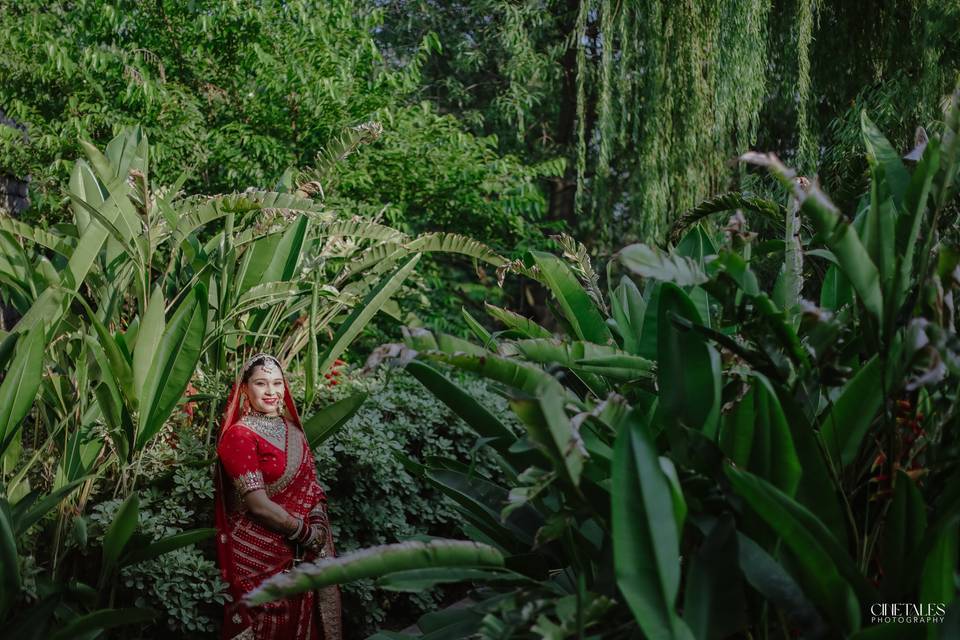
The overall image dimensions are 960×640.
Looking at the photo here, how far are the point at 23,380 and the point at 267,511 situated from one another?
1.04 metres

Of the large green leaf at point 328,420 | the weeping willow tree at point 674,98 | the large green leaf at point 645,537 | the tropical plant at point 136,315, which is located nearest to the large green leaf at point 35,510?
the tropical plant at point 136,315

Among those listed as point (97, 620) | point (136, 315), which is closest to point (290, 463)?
point (97, 620)

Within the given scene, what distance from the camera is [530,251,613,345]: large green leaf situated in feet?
9.35

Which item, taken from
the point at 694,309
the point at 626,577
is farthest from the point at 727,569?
the point at 694,309

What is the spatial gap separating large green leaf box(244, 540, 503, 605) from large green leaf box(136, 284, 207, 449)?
187 centimetres

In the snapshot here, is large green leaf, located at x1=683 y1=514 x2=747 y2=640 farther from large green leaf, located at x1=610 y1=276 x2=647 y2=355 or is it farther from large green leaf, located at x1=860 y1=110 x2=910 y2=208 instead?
large green leaf, located at x1=610 y1=276 x2=647 y2=355

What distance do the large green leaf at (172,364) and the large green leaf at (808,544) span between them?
7.98 feet

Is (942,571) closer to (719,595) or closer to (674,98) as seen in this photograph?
(719,595)

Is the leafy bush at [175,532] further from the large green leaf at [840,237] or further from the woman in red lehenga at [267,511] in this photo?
the large green leaf at [840,237]

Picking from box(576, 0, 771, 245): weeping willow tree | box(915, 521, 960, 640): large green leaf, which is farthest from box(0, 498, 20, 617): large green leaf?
box(576, 0, 771, 245): weeping willow tree

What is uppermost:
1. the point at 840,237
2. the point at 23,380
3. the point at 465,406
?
the point at 840,237

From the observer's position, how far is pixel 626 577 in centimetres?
181

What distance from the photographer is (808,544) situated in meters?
1.84

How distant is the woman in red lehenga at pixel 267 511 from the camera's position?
3.76 m
